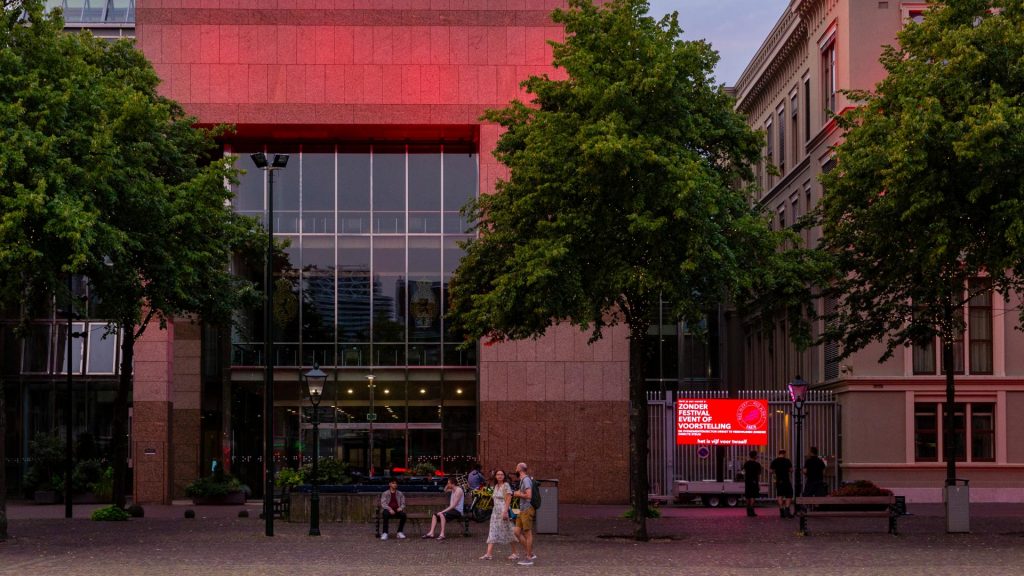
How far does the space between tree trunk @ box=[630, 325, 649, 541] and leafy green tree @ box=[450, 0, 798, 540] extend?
0.05m

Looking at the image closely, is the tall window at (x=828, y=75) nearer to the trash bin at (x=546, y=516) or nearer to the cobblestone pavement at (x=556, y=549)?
the cobblestone pavement at (x=556, y=549)

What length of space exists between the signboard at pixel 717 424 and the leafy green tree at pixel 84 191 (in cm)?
1636

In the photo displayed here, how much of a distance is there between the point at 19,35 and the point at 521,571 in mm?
13897

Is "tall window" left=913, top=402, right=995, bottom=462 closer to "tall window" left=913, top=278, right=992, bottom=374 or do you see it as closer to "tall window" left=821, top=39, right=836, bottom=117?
"tall window" left=913, top=278, right=992, bottom=374

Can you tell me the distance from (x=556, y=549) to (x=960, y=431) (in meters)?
23.6

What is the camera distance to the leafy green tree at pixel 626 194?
91.9 feet

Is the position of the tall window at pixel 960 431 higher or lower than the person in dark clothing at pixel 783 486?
higher

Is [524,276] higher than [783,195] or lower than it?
lower

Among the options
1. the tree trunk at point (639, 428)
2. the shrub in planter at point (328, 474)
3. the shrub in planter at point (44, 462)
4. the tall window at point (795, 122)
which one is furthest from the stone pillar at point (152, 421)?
the tall window at point (795, 122)

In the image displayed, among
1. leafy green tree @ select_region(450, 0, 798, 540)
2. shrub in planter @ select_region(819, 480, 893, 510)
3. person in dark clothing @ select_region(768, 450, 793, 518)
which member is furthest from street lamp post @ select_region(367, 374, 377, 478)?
leafy green tree @ select_region(450, 0, 798, 540)

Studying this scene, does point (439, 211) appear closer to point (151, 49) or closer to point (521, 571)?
point (151, 49)

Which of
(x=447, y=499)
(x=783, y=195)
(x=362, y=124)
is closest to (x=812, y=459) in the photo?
(x=447, y=499)

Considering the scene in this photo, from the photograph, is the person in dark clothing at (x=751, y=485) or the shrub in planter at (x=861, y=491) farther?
the person in dark clothing at (x=751, y=485)

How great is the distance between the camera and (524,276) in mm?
29094
